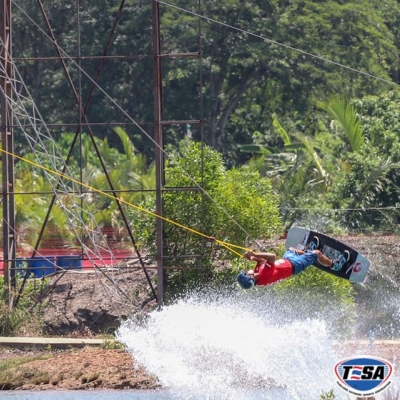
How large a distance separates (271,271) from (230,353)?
1.23m

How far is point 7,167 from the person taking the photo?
18.5 meters

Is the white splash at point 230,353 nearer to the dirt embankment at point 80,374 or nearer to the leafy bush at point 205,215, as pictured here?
the dirt embankment at point 80,374

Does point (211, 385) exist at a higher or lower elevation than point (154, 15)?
lower

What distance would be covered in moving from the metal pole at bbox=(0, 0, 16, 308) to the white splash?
13.0 feet

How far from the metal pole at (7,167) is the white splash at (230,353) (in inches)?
156

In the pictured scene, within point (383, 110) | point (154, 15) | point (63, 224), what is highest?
point (154, 15)

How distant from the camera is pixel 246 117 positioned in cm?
4016

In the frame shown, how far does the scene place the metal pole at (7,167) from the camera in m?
18.1

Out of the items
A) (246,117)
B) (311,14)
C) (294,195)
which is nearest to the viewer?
(294,195)

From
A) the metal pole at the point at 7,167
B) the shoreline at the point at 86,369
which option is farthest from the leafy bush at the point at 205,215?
the shoreline at the point at 86,369

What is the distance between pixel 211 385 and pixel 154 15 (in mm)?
7061

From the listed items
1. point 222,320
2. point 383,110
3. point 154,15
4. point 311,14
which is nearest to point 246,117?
point 311,14

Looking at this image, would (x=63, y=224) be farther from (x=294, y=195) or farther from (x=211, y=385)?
(x=211, y=385)

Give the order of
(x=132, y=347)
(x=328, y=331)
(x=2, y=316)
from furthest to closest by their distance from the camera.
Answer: (x=2, y=316) → (x=328, y=331) → (x=132, y=347)
